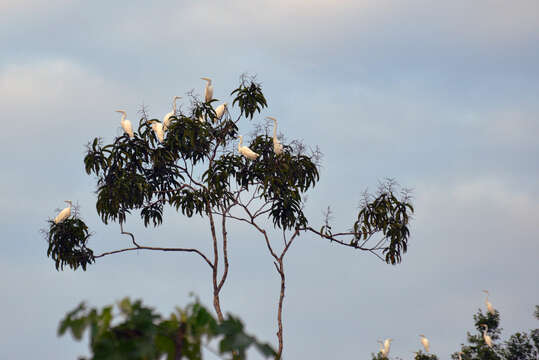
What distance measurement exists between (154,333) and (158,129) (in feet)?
38.7

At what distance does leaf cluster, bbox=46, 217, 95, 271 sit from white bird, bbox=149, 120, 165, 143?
2.35 m

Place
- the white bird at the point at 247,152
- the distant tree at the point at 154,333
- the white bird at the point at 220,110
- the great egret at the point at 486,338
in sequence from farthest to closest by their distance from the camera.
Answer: the great egret at the point at 486,338
the white bird at the point at 220,110
the white bird at the point at 247,152
the distant tree at the point at 154,333

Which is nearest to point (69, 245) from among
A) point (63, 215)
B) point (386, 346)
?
point (63, 215)

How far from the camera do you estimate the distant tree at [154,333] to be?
3030 millimetres

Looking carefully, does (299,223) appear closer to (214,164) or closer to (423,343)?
(214,164)

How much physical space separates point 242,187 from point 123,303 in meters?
11.7

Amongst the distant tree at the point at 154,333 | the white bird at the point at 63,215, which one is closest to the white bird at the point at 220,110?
the white bird at the point at 63,215

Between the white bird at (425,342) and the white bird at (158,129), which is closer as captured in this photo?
the white bird at (158,129)

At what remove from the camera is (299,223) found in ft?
48.8

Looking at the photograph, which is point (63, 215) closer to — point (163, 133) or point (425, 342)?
point (163, 133)

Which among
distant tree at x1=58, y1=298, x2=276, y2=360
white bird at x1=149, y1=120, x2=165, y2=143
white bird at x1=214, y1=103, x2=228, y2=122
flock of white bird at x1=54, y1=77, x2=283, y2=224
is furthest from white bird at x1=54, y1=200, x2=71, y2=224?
distant tree at x1=58, y1=298, x2=276, y2=360

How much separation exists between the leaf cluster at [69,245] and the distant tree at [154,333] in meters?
11.9

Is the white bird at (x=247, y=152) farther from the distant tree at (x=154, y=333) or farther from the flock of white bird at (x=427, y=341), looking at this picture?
the distant tree at (x=154, y=333)

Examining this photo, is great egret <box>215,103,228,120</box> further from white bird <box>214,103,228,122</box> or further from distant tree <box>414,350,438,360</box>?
distant tree <box>414,350,438,360</box>
